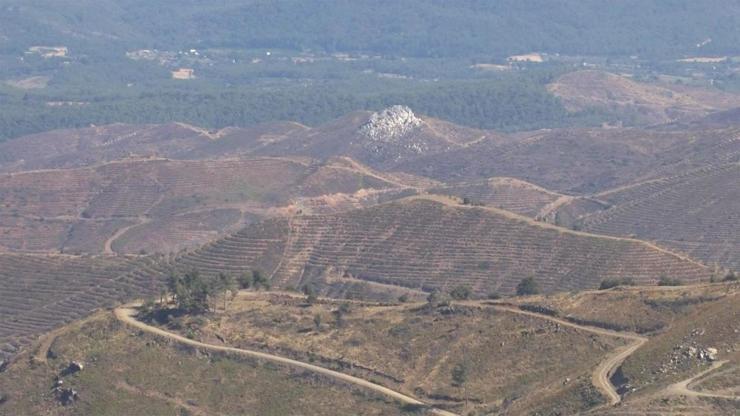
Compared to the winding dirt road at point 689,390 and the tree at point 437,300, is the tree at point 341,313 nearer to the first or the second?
the tree at point 437,300

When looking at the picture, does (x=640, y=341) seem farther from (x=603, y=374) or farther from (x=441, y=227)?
(x=441, y=227)

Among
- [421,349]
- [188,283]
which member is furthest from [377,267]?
[421,349]

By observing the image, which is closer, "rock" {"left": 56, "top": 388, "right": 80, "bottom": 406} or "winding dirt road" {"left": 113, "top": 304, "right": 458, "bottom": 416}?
"winding dirt road" {"left": 113, "top": 304, "right": 458, "bottom": 416}

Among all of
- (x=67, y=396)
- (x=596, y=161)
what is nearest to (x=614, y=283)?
(x=67, y=396)

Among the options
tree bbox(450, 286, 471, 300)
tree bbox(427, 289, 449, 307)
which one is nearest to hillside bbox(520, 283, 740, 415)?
tree bbox(427, 289, 449, 307)

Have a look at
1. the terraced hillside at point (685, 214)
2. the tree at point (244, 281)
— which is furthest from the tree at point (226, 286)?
the terraced hillside at point (685, 214)

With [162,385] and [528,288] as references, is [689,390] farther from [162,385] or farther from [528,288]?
[528,288]

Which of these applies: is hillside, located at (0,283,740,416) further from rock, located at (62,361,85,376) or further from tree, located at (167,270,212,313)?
tree, located at (167,270,212,313)
